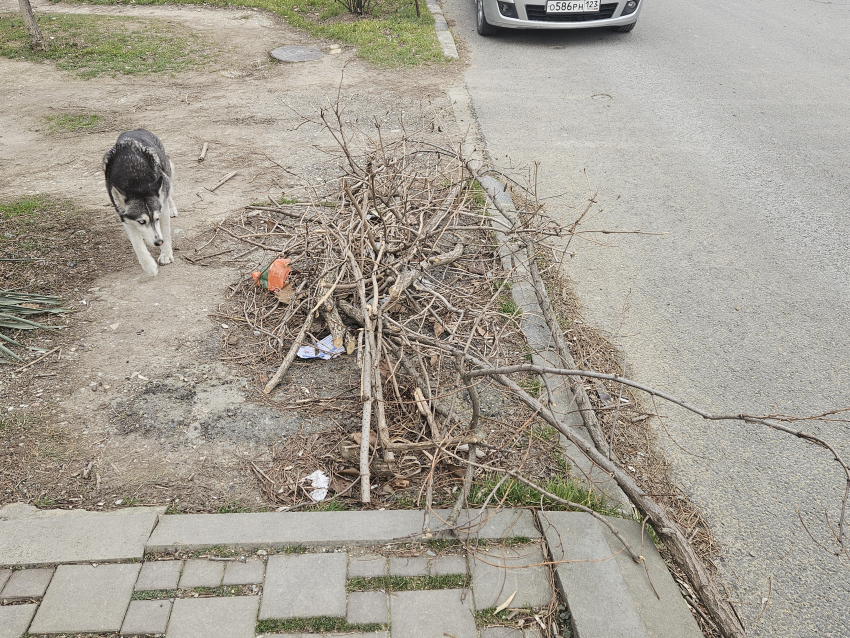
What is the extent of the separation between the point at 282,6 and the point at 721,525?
1212 cm

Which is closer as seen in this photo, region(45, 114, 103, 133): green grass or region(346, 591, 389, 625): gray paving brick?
region(346, 591, 389, 625): gray paving brick

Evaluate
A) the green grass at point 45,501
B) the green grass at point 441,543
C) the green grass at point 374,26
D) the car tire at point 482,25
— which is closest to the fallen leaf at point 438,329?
the green grass at point 441,543

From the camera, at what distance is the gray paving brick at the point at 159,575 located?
2.57 m

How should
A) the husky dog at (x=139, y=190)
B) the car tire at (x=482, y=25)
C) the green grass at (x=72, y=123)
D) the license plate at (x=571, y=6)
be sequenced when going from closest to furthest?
1. the husky dog at (x=139, y=190)
2. the green grass at (x=72, y=123)
3. the license plate at (x=571, y=6)
4. the car tire at (x=482, y=25)

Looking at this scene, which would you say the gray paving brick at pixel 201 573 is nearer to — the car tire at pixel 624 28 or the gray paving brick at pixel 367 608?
the gray paving brick at pixel 367 608

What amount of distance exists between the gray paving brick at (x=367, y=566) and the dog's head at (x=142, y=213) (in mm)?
2887

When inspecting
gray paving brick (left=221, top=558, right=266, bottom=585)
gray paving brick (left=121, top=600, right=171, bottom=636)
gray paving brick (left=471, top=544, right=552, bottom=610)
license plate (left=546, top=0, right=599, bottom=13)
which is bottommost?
gray paving brick (left=121, top=600, right=171, bottom=636)

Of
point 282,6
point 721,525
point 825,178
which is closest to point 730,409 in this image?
point 721,525

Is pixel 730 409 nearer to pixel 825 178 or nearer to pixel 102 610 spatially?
pixel 102 610

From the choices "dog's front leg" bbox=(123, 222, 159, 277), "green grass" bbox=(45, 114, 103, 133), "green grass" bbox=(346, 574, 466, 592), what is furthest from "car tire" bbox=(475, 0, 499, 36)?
"green grass" bbox=(346, 574, 466, 592)

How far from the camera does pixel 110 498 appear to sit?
117 inches

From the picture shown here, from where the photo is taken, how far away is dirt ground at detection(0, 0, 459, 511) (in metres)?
3.15

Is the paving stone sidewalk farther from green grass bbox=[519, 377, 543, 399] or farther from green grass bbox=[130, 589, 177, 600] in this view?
green grass bbox=[519, 377, 543, 399]

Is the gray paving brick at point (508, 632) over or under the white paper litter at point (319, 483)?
over
